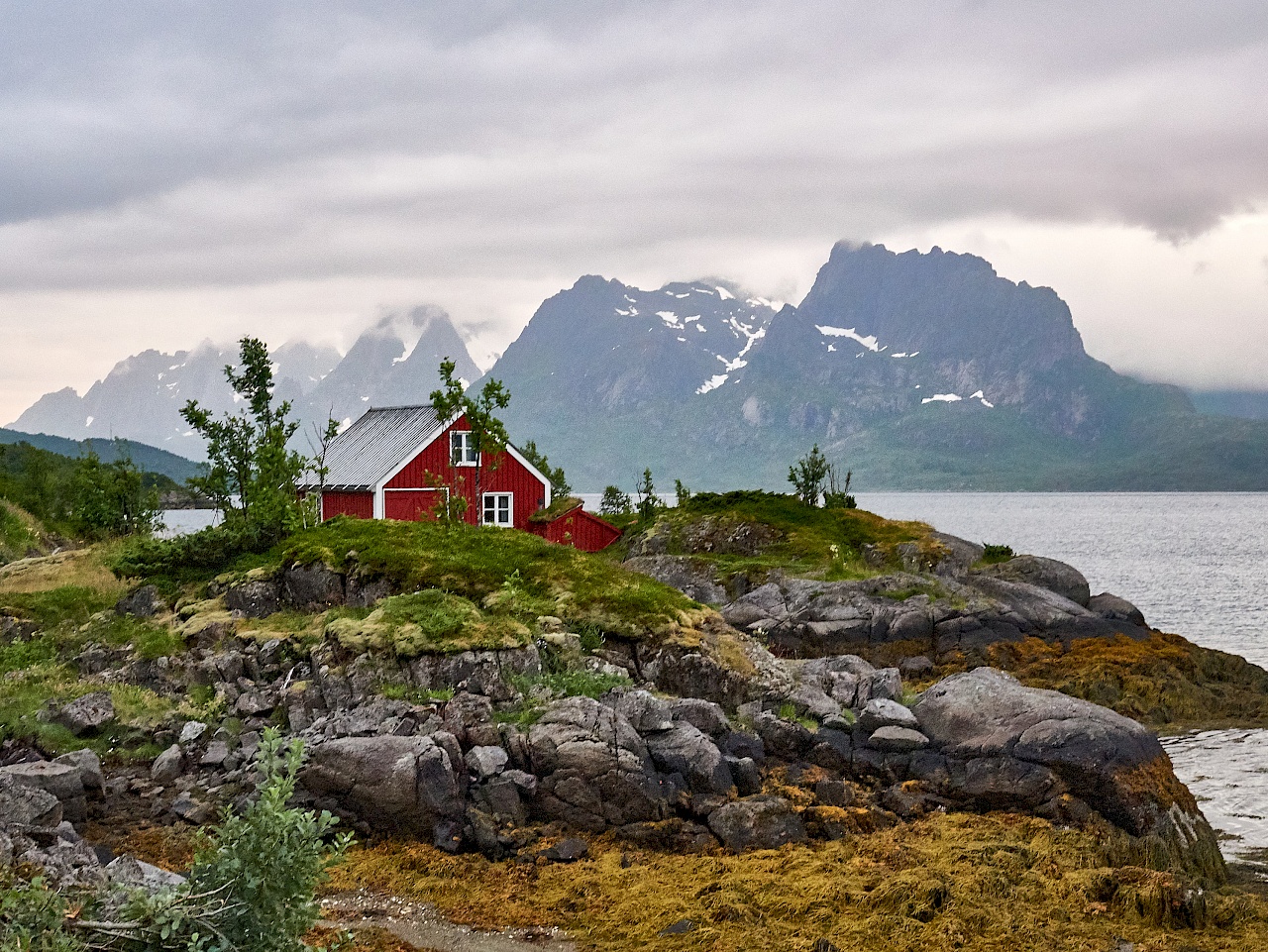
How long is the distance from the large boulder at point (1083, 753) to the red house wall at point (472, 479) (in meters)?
27.8

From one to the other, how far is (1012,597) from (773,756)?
25401 mm

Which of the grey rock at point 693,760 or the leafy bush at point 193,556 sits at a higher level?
the leafy bush at point 193,556

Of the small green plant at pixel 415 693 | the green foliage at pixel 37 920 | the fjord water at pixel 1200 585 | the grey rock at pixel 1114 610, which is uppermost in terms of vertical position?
the green foliage at pixel 37 920

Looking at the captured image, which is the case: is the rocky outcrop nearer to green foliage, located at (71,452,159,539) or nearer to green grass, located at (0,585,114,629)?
green grass, located at (0,585,114,629)

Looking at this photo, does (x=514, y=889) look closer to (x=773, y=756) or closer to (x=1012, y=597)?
(x=773, y=756)

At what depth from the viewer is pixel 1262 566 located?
90438 mm

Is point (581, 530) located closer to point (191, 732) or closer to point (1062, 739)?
point (191, 732)

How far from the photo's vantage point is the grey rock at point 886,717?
22344 millimetres

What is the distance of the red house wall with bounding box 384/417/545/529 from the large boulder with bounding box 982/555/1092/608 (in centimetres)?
2102

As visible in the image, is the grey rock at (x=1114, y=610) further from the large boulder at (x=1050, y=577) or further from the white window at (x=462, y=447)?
the white window at (x=462, y=447)

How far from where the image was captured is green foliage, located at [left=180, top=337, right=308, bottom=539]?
32219 millimetres

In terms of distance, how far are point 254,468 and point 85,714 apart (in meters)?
17.2

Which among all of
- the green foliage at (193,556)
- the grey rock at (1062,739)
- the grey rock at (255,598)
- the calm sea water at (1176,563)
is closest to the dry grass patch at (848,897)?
the grey rock at (1062,739)

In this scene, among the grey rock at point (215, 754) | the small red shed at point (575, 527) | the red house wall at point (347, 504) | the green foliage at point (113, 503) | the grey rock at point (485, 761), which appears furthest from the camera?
the small red shed at point (575, 527)
